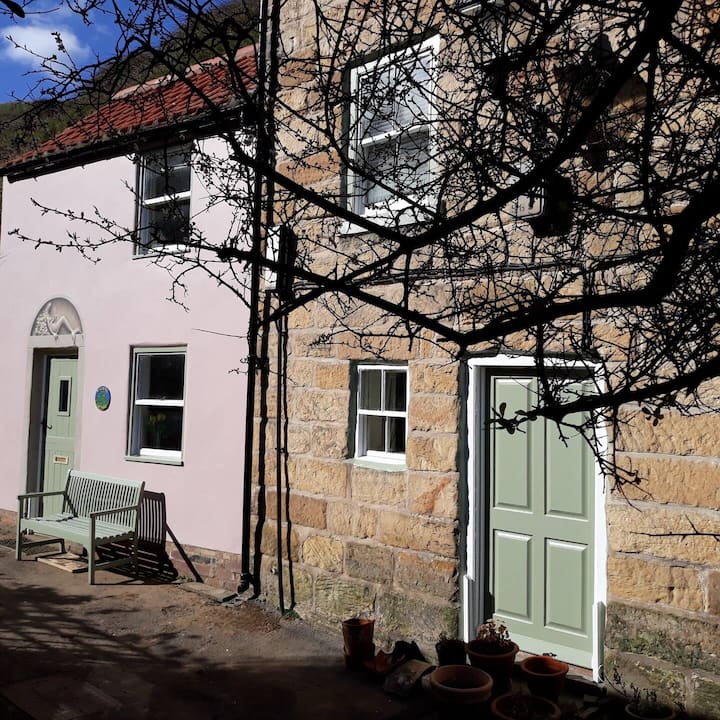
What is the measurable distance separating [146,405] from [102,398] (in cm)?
66

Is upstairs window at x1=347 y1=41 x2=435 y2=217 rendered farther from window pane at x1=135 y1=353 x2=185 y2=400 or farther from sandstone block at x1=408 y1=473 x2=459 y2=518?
window pane at x1=135 y1=353 x2=185 y2=400

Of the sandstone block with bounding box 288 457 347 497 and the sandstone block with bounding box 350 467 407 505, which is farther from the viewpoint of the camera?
the sandstone block with bounding box 288 457 347 497

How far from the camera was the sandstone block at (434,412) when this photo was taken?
5.62m

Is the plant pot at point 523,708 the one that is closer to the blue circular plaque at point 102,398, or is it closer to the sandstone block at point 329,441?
the sandstone block at point 329,441

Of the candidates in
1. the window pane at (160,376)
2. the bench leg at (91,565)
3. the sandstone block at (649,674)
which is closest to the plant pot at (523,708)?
the sandstone block at (649,674)

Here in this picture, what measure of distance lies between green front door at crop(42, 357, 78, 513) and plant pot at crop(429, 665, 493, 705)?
6.16 m

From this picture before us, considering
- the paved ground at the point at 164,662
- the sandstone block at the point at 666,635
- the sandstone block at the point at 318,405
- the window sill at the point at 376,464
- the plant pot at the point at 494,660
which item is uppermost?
the sandstone block at the point at 318,405

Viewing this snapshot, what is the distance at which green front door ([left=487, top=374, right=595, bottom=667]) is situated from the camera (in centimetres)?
521

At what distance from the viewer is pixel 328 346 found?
253 inches

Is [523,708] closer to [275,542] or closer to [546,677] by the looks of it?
[546,677]

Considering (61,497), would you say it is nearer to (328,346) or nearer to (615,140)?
(328,346)

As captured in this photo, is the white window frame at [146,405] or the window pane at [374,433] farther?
the white window frame at [146,405]

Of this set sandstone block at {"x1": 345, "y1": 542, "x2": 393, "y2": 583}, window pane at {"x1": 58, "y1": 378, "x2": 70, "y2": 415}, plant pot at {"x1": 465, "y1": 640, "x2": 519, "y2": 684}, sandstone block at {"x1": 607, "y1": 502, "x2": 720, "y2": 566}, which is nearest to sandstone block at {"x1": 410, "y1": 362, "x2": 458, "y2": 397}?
sandstone block at {"x1": 345, "y1": 542, "x2": 393, "y2": 583}

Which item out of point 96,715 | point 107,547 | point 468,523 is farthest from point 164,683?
point 107,547
